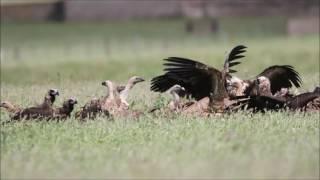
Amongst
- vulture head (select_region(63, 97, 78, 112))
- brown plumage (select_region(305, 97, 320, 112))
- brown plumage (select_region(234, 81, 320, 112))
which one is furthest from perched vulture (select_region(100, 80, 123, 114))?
brown plumage (select_region(305, 97, 320, 112))

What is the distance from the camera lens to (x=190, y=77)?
10.0m

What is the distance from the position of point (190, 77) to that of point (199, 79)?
114 mm

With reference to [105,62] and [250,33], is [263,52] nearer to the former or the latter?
[105,62]

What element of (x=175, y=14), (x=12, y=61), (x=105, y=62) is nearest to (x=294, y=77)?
(x=105, y=62)

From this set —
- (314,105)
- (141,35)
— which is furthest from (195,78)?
(141,35)

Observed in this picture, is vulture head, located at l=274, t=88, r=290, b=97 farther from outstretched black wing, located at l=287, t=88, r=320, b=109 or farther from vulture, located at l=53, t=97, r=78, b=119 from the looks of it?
vulture, located at l=53, t=97, r=78, b=119

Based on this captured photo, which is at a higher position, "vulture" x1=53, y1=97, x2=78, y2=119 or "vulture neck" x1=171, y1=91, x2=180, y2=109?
"vulture neck" x1=171, y1=91, x2=180, y2=109

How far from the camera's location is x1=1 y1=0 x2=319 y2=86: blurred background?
23.2 m

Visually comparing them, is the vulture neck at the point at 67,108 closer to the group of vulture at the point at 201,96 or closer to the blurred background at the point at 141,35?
the group of vulture at the point at 201,96

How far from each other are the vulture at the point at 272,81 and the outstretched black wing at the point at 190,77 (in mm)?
305

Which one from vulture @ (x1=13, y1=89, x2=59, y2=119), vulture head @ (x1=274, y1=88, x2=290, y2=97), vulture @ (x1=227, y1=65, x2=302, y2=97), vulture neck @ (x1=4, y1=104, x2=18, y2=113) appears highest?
vulture @ (x1=227, y1=65, x2=302, y2=97)

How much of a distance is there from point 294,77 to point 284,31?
96.0ft

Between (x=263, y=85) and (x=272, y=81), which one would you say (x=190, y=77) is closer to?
(x=263, y=85)

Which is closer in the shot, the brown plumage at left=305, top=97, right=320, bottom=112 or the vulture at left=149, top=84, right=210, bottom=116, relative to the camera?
the vulture at left=149, top=84, right=210, bottom=116
